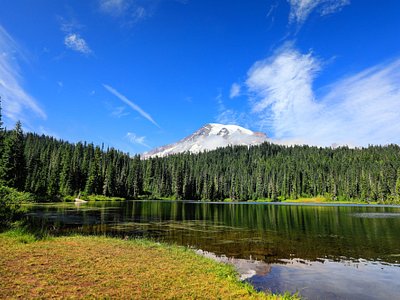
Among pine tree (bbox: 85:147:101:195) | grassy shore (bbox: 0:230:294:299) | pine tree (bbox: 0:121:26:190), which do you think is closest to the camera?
grassy shore (bbox: 0:230:294:299)

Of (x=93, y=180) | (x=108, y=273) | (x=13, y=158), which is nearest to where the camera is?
(x=108, y=273)

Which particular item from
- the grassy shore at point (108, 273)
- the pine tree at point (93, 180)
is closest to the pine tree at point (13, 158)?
the pine tree at point (93, 180)

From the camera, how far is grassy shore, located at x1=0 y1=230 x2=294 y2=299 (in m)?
13.3

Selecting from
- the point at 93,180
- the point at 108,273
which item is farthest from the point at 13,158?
the point at 108,273

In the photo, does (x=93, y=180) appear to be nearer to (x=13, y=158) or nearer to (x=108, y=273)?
(x=13, y=158)

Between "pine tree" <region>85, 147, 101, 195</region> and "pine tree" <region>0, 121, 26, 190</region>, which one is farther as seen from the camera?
"pine tree" <region>85, 147, 101, 195</region>

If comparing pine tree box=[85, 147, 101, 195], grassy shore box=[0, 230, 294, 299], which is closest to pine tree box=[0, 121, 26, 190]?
pine tree box=[85, 147, 101, 195]

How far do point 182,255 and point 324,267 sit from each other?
11.3 meters

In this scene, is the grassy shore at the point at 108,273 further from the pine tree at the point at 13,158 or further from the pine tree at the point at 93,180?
the pine tree at the point at 93,180

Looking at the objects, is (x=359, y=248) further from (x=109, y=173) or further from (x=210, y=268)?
(x=109, y=173)

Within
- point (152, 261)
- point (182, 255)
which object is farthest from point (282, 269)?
point (152, 261)

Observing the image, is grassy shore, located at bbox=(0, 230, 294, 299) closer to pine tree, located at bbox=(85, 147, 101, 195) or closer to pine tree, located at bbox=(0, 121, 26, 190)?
pine tree, located at bbox=(0, 121, 26, 190)

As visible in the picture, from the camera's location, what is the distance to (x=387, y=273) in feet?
69.4

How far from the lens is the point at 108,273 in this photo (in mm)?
16234
